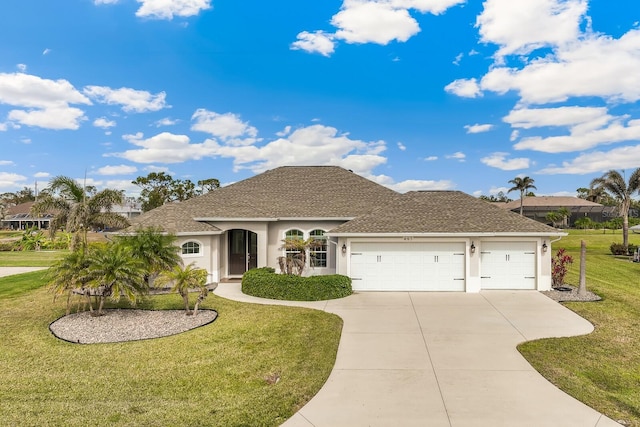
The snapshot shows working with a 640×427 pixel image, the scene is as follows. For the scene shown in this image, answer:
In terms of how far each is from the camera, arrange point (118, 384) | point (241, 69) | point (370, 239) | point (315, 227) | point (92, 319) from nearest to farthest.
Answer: point (118, 384) → point (92, 319) → point (370, 239) → point (315, 227) → point (241, 69)

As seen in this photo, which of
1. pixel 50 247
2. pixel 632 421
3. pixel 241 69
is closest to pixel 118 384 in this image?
pixel 632 421

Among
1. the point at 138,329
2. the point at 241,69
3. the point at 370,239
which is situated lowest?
the point at 138,329

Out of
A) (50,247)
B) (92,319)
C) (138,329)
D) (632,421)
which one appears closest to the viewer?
(632,421)

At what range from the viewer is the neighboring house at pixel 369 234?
1441cm

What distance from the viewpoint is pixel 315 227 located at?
1708 centimetres

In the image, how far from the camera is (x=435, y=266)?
47.8 feet

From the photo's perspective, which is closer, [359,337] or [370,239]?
[359,337]

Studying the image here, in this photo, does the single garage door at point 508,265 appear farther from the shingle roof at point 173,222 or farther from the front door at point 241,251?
the shingle roof at point 173,222

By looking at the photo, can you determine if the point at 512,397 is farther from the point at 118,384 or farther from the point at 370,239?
the point at 370,239

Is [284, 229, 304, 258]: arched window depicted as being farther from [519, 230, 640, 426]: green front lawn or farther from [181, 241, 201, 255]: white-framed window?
[519, 230, 640, 426]: green front lawn

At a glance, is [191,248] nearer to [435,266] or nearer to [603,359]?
[435,266]

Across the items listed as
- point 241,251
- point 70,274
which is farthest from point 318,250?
point 70,274

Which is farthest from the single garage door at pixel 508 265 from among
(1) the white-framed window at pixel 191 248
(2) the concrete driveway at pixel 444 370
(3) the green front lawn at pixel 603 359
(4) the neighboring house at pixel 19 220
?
(4) the neighboring house at pixel 19 220

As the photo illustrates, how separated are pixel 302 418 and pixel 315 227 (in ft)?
39.1
